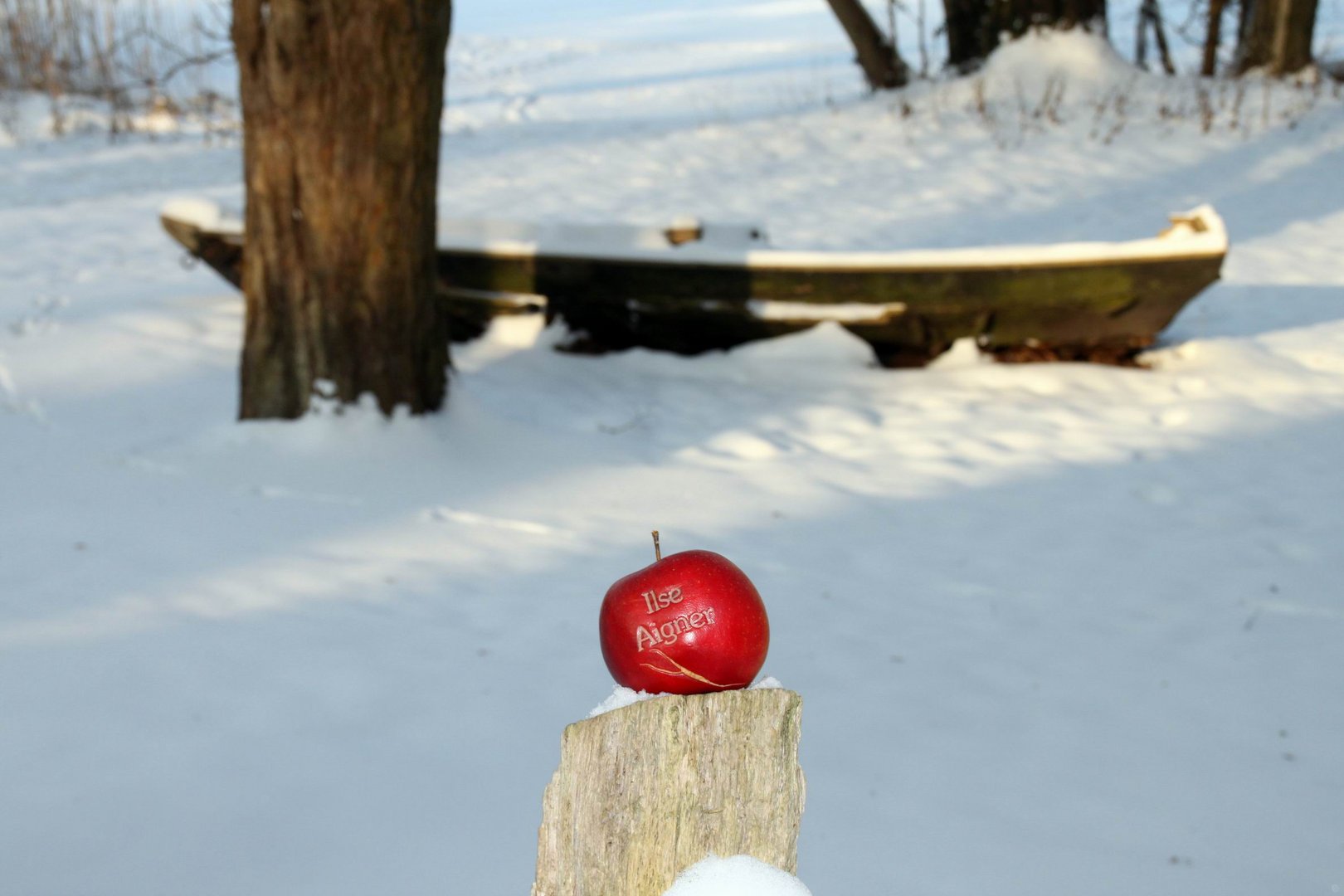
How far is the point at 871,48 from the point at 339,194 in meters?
8.58

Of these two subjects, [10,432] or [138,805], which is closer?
[138,805]

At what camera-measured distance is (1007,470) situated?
477cm

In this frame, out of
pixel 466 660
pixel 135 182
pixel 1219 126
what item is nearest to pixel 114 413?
pixel 466 660

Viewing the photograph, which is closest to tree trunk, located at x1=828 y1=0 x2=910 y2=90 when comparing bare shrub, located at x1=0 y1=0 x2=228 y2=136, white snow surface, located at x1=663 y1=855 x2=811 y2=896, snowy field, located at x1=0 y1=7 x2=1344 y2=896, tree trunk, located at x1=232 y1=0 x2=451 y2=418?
snowy field, located at x1=0 y1=7 x2=1344 y2=896

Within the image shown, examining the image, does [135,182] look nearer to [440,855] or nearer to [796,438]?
[796,438]

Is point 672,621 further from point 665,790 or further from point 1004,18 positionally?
point 1004,18

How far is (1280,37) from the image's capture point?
11.3 metres

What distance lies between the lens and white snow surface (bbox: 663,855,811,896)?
56.7 inches

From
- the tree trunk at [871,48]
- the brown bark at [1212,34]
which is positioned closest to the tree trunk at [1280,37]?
the brown bark at [1212,34]

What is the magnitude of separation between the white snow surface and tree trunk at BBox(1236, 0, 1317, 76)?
11890mm

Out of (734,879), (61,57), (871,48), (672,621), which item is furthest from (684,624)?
(61,57)

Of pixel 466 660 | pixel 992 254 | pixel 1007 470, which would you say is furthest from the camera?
pixel 992 254

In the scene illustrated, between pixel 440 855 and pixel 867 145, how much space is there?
919cm

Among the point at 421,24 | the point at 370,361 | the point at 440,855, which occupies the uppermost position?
the point at 421,24
